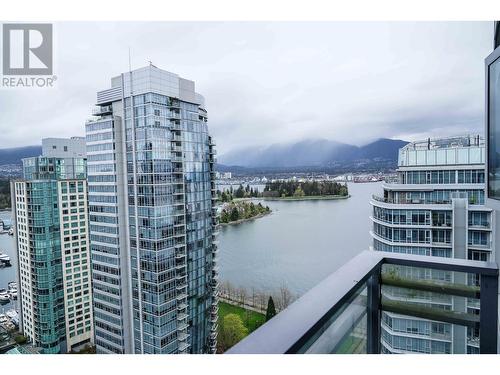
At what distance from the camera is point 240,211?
1280 cm

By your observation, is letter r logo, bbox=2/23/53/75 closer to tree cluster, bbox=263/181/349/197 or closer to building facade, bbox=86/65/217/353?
building facade, bbox=86/65/217/353

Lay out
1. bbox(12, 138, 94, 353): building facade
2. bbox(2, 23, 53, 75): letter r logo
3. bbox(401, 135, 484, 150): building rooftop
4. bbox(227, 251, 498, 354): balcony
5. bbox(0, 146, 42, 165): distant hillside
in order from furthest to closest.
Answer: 1. bbox(0, 146, 42, 165): distant hillside
2. bbox(12, 138, 94, 353): building facade
3. bbox(401, 135, 484, 150): building rooftop
4. bbox(2, 23, 53, 75): letter r logo
5. bbox(227, 251, 498, 354): balcony

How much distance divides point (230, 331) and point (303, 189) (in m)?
6.06

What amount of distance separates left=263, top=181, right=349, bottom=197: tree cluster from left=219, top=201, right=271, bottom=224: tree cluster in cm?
57

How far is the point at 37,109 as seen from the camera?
27.7ft

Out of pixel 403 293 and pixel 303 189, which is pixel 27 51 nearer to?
pixel 403 293

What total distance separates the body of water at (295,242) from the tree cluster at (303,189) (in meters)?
0.32

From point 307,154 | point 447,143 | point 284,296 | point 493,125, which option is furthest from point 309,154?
point 493,125

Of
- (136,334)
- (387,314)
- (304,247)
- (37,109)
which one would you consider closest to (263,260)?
(304,247)

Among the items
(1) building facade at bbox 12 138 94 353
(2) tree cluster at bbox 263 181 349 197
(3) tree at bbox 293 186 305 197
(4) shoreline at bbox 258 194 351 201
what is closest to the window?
(1) building facade at bbox 12 138 94 353

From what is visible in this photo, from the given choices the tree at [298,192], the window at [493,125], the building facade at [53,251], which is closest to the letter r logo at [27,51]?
the window at [493,125]

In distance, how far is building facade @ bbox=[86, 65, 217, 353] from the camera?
18.0ft
